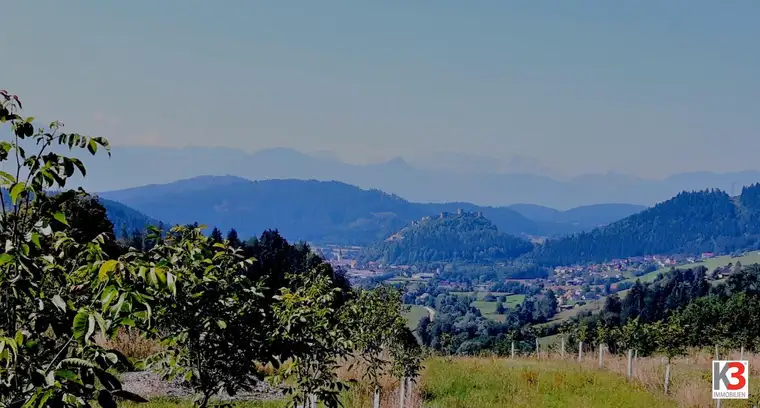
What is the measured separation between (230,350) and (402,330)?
9.21m

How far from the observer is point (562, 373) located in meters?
21.9

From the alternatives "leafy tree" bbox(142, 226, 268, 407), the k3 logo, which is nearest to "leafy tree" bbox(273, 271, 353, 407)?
"leafy tree" bbox(142, 226, 268, 407)

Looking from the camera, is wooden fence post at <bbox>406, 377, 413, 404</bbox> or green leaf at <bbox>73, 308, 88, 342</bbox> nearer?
green leaf at <bbox>73, 308, 88, 342</bbox>

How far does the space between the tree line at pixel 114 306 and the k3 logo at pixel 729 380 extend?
36.3ft

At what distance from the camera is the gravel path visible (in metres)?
14.2

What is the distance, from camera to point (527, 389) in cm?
1958

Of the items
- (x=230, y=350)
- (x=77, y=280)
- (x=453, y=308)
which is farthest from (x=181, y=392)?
(x=453, y=308)

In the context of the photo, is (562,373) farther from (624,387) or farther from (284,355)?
(284,355)

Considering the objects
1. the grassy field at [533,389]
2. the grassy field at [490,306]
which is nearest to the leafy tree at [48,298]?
the grassy field at [533,389]

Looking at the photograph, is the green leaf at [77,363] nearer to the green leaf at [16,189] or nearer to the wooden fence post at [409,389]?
the green leaf at [16,189]

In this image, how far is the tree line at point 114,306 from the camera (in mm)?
2955

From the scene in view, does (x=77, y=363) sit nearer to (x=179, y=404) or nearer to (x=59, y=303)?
(x=59, y=303)

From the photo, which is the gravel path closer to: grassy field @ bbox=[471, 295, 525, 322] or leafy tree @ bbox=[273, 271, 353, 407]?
leafy tree @ bbox=[273, 271, 353, 407]

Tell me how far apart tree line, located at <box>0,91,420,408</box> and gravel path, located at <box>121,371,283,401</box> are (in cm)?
385
